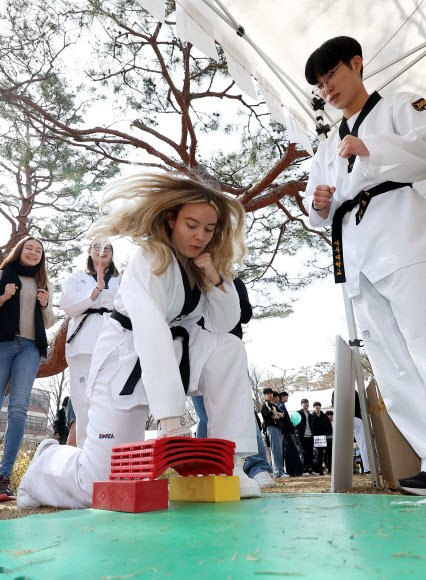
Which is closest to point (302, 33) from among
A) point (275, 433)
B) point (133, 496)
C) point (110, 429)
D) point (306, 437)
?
point (110, 429)

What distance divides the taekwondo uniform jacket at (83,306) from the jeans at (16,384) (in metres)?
0.29

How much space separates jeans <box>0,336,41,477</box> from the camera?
2.80 meters

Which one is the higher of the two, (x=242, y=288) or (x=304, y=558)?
(x=242, y=288)

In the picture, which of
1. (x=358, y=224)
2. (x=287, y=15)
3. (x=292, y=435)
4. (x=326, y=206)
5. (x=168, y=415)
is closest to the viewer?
(x=168, y=415)

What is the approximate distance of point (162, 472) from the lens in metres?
1.20

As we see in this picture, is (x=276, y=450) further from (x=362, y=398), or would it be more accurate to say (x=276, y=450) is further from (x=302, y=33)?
(x=302, y=33)

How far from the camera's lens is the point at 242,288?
284 centimetres

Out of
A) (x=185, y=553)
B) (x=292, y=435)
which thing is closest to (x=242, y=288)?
(x=185, y=553)

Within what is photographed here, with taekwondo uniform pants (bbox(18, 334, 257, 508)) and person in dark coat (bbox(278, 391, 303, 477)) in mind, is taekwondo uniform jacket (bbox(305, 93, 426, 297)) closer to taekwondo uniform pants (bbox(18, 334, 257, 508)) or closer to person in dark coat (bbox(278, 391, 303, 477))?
taekwondo uniform pants (bbox(18, 334, 257, 508))

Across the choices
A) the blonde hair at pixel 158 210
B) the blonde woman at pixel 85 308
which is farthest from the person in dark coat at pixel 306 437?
the blonde hair at pixel 158 210

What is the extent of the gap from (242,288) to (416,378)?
1270 mm

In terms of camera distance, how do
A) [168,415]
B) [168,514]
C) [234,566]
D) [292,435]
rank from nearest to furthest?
[234,566]
[168,514]
[168,415]
[292,435]

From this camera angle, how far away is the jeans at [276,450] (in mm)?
7105

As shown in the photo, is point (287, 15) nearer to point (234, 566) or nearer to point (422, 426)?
point (422, 426)
